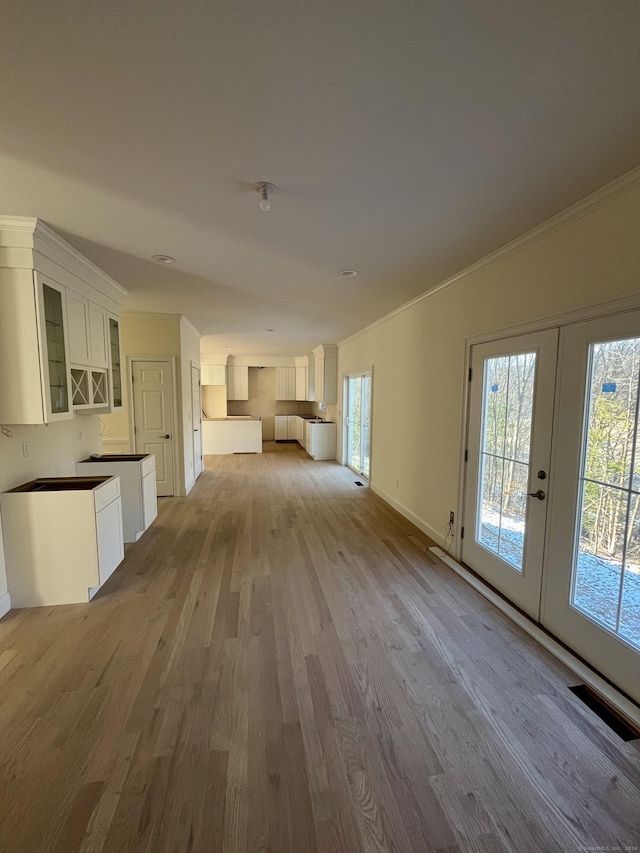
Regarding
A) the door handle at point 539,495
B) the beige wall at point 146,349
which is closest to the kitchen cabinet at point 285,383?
the beige wall at point 146,349

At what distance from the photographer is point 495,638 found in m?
2.26

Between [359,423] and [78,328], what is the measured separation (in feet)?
16.1

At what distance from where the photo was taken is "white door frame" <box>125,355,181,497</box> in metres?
5.04

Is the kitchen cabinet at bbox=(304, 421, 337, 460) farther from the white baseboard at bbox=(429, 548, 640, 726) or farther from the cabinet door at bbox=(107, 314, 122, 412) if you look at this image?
the white baseboard at bbox=(429, 548, 640, 726)

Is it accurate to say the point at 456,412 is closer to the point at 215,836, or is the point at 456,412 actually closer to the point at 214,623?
the point at 214,623

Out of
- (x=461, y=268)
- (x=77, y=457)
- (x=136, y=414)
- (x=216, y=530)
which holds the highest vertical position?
(x=461, y=268)

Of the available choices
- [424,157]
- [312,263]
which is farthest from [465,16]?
[312,263]

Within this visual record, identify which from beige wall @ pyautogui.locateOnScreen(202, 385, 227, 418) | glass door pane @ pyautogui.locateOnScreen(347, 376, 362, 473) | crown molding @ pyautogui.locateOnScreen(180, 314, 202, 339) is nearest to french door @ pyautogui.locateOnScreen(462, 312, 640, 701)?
glass door pane @ pyautogui.locateOnScreen(347, 376, 362, 473)

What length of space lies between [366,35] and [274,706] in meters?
2.69

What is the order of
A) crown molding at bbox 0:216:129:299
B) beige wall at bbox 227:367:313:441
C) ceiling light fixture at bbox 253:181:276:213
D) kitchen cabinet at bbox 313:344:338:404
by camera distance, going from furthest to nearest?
beige wall at bbox 227:367:313:441 < kitchen cabinet at bbox 313:344:338:404 < crown molding at bbox 0:216:129:299 < ceiling light fixture at bbox 253:181:276:213

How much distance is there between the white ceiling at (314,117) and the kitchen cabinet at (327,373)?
5344 mm

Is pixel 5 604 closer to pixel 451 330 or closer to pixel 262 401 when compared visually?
pixel 451 330

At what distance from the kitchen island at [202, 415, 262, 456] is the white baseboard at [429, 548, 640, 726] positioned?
6.52 metres

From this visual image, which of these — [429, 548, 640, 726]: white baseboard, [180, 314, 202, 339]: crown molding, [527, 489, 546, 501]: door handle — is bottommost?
[429, 548, 640, 726]: white baseboard
